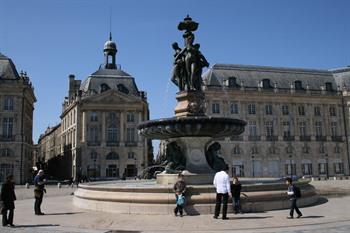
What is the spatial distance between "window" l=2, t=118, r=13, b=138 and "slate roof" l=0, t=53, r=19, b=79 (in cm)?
657

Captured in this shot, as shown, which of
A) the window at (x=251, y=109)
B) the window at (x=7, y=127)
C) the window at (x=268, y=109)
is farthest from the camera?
the window at (x=268, y=109)

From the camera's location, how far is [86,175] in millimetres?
61812

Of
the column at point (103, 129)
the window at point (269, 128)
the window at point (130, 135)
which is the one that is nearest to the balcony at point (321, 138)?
the window at point (269, 128)

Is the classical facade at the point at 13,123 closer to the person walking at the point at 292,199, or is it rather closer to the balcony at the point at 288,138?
the balcony at the point at 288,138

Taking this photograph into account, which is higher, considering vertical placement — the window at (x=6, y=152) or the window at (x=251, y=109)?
the window at (x=251, y=109)

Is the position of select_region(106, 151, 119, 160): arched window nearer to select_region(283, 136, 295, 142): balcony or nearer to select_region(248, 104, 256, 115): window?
select_region(248, 104, 256, 115): window

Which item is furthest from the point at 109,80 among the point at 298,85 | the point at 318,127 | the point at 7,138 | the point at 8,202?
the point at 8,202

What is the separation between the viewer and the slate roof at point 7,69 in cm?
6000

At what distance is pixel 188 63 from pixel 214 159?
4.22 m

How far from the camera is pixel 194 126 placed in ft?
49.3

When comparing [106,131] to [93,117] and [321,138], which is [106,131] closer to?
[93,117]

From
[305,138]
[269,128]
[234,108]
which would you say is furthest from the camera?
[305,138]

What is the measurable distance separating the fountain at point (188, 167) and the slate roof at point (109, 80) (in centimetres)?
5098

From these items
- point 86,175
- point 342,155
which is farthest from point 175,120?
point 342,155
